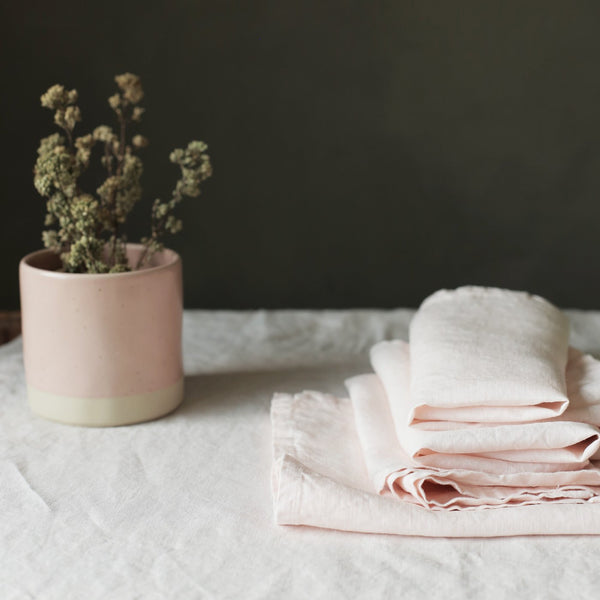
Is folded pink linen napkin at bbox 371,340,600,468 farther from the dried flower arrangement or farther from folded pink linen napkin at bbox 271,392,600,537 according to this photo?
the dried flower arrangement

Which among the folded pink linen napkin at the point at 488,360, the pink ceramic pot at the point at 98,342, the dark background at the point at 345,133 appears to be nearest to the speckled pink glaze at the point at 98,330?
the pink ceramic pot at the point at 98,342

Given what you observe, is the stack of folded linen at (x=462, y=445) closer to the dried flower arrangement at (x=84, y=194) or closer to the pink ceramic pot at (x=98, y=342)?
the pink ceramic pot at (x=98, y=342)

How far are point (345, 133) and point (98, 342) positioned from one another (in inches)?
36.0

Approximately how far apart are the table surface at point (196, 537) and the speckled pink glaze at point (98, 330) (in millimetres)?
49

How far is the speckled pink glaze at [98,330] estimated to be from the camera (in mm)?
927

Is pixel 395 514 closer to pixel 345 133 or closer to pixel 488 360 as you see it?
pixel 488 360

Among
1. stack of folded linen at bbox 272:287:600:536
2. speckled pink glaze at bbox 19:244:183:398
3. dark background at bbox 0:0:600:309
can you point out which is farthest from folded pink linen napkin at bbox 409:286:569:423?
dark background at bbox 0:0:600:309

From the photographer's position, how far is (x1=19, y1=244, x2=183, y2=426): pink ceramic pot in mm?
928

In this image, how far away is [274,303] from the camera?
1.84 meters

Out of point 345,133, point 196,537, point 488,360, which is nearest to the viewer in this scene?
point 196,537

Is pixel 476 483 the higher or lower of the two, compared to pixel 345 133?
lower

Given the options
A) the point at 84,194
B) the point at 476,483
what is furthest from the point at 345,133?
the point at 476,483

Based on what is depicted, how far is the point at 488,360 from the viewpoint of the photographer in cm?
83

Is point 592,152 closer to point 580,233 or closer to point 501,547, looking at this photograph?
point 580,233
